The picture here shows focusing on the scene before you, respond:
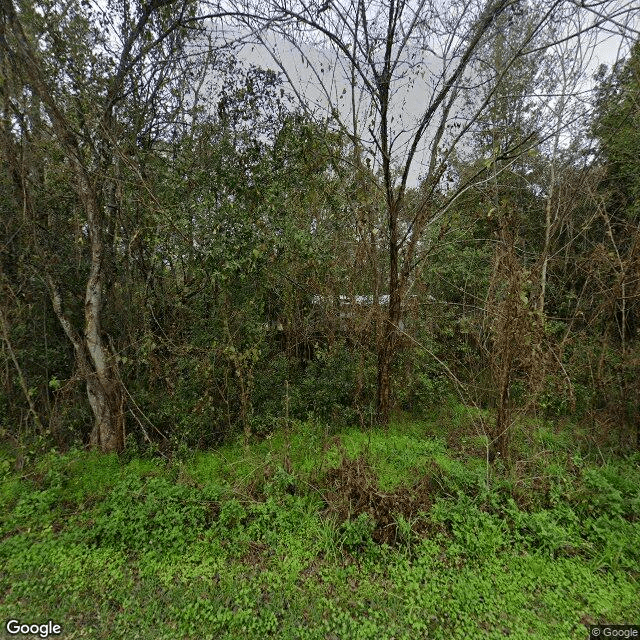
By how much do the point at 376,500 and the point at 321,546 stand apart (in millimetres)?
620

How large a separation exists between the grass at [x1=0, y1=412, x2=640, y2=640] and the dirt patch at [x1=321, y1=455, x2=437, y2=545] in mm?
14

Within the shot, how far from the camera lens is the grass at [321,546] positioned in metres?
2.17

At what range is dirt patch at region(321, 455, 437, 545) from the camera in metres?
2.82

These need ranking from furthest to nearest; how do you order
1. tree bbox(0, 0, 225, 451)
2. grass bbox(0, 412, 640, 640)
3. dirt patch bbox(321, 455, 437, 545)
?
tree bbox(0, 0, 225, 451) < dirt patch bbox(321, 455, 437, 545) < grass bbox(0, 412, 640, 640)

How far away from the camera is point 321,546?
2688 millimetres

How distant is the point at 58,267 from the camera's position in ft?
13.8

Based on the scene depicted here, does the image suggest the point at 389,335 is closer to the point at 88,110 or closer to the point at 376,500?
the point at 376,500

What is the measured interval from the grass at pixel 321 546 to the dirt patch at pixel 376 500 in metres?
0.01

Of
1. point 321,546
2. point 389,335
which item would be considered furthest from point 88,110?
point 321,546

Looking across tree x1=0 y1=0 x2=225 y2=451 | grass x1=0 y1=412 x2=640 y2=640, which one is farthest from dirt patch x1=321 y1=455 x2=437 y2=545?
tree x1=0 y1=0 x2=225 y2=451

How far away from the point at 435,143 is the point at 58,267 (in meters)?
5.06

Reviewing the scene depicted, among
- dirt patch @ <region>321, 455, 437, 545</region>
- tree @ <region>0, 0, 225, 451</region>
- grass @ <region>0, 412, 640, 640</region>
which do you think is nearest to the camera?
grass @ <region>0, 412, 640, 640</region>

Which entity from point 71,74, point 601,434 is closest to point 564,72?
point 601,434

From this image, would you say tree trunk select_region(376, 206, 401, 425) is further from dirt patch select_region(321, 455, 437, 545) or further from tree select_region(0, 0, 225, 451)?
tree select_region(0, 0, 225, 451)
